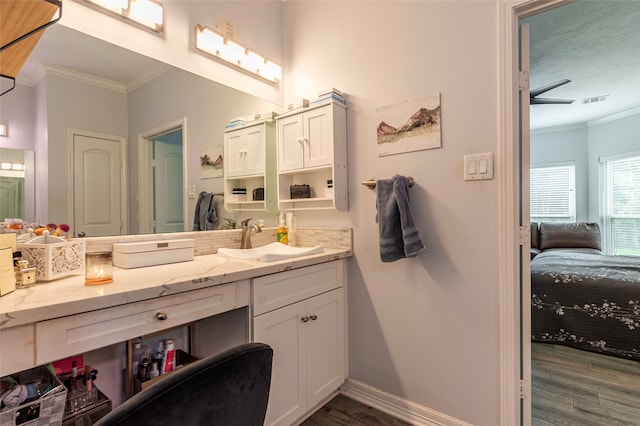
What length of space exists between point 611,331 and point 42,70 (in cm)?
378

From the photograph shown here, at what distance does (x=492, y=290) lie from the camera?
1.49 m

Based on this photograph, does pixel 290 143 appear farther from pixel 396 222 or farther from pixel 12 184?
pixel 12 184

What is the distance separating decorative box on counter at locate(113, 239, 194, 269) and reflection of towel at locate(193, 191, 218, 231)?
0.24m

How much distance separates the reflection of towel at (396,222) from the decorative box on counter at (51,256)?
1.31 metres

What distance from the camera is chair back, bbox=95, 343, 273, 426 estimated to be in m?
0.49

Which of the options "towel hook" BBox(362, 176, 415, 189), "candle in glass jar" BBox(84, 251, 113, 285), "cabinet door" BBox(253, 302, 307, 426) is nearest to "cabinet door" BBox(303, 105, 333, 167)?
"towel hook" BBox(362, 176, 415, 189)

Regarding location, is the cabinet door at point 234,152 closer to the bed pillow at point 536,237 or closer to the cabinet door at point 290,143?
the cabinet door at point 290,143

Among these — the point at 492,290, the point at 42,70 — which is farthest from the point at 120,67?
the point at 492,290

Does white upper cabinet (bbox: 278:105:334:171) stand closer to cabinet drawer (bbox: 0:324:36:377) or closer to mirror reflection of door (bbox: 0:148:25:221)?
mirror reflection of door (bbox: 0:148:25:221)

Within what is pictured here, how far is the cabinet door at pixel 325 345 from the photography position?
1635 millimetres

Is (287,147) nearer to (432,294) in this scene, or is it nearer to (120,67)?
(120,67)

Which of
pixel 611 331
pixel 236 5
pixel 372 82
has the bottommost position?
pixel 611 331

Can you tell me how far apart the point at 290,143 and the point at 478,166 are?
110 centimetres

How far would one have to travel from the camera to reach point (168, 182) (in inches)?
67.7
